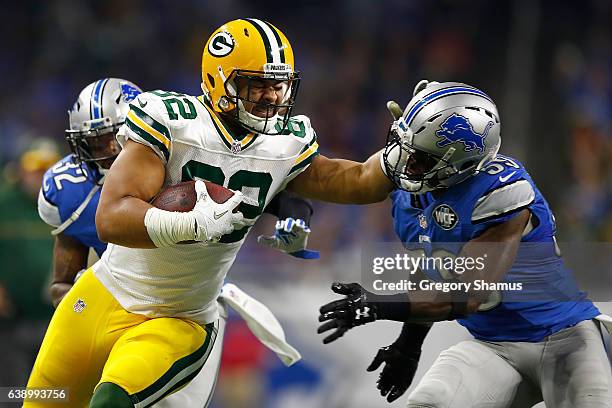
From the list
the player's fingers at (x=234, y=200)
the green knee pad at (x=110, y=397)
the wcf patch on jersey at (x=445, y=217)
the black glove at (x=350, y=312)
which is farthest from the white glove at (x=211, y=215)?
the wcf patch on jersey at (x=445, y=217)

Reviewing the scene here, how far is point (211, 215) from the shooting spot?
292cm

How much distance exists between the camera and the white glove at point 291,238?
3570 mm

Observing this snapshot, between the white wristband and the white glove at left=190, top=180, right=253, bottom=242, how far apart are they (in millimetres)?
24

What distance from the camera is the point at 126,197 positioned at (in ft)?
9.89

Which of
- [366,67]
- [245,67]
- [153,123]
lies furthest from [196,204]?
[366,67]

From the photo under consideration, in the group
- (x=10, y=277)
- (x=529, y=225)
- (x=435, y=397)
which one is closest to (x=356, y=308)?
(x=435, y=397)

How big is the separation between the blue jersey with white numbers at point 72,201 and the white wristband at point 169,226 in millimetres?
1047

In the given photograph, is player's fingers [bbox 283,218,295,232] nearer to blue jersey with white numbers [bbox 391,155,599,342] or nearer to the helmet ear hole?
blue jersey with white numbers [bbox 391,155,599,342]

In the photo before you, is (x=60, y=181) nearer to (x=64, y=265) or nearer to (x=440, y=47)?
(x=64, y=265)

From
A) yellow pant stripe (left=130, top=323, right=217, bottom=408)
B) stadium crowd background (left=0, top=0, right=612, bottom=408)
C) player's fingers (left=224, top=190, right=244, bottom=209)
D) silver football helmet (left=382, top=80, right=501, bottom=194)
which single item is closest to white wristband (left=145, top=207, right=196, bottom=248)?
player's fingers (left=224, top=190, right=244, bottom=209)

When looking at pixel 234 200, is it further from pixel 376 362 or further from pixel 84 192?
pixel 84 192

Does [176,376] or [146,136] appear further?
[176,376]

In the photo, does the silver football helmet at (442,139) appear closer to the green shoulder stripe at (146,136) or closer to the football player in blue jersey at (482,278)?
the football player in blue jersey at (482,278)

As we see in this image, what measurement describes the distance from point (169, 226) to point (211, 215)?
126 millimetres
